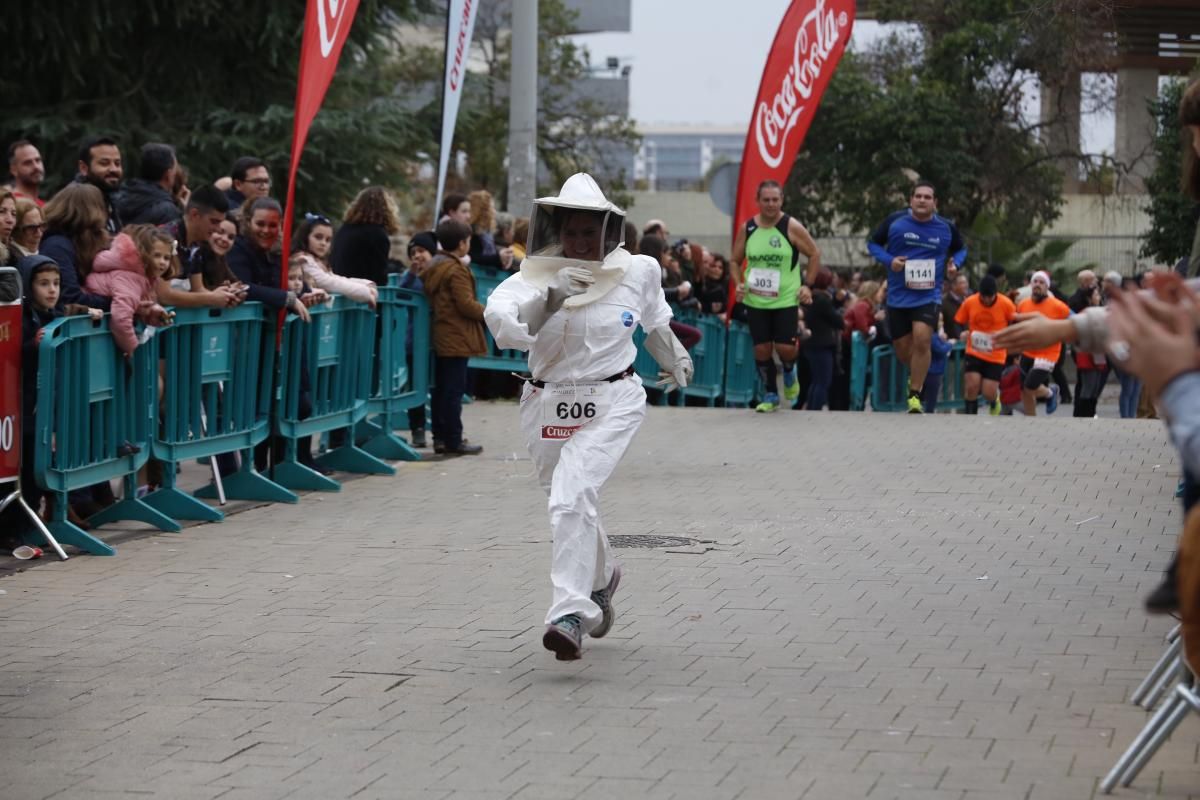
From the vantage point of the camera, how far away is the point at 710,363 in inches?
765

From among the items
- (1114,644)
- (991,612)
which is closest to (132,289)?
(991,612)

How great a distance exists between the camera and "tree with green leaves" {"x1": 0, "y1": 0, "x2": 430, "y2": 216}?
23.0 meters

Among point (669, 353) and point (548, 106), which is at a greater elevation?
point (548, 106)

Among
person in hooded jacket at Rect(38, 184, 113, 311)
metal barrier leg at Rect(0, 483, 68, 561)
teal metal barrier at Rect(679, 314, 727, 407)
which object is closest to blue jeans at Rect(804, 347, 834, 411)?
teal metal barrier at Rect(679, 314, 727, 407)

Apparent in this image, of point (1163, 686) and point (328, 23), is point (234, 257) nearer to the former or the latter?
point (328, 23)

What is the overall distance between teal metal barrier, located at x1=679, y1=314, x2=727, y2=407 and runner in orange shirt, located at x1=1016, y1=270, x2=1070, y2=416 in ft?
10.9

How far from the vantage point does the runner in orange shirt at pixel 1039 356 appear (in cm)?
1986

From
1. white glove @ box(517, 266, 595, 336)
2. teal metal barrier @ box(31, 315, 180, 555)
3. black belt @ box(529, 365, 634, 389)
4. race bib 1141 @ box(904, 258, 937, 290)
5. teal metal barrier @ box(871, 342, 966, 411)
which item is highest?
white glove @ box(517, 266, 595, 336)

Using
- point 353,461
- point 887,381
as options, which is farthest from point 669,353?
point 887,381

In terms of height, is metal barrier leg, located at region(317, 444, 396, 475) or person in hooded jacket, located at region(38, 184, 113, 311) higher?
person in hooded jacket, located at region(38, 184, 113, 311)

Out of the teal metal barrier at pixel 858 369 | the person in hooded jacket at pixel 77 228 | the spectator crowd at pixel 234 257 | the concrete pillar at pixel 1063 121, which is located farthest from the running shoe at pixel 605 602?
the concrete pillar at pixel 1063 121

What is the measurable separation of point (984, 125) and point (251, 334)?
30132 millimetres

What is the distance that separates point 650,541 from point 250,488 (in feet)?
9.70

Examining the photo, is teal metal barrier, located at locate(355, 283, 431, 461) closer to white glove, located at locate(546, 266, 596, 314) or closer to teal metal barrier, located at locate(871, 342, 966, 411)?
white glove, located at locate(546, 266, 596, 314)
